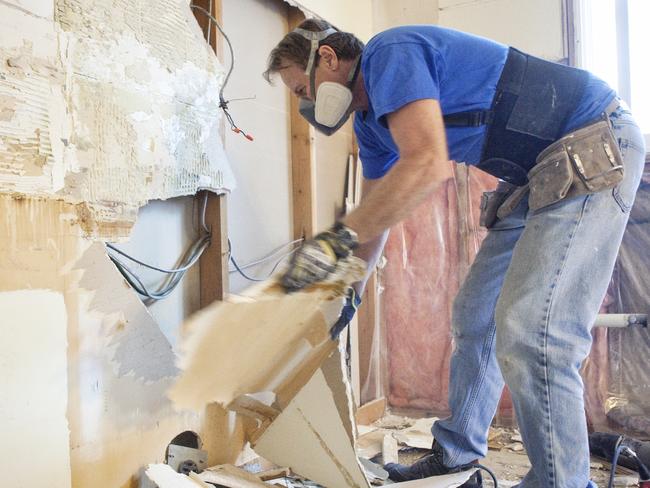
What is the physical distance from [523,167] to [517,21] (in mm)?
1795

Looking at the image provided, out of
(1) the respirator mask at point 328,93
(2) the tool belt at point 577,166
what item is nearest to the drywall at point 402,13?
(1) the respirator mask at point 328,93

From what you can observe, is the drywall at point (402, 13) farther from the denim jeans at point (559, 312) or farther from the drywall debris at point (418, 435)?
the drywall debris at point (418, 435)

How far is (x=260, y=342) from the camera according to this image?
4.58 ft

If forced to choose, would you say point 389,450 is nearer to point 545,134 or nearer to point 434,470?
point 434,470

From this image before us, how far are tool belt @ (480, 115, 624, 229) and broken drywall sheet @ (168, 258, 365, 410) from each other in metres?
0.49

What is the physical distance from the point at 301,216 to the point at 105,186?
1102 mm

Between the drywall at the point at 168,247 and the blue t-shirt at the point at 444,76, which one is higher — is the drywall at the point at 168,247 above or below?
below

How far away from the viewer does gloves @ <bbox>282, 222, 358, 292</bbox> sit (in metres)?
1.17

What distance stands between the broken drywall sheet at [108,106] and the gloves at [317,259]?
619mm

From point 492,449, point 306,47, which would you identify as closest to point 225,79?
point 306,47

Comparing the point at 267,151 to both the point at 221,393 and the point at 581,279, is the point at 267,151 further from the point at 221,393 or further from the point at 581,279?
the point at 581,279

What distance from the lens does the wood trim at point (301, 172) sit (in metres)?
2.48

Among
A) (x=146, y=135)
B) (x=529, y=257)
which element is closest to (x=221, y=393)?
(x=146, y=135)

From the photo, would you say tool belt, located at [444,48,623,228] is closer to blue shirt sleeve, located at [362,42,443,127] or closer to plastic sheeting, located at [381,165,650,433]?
blue shirt sleeve, located at [362,42,443,127]
